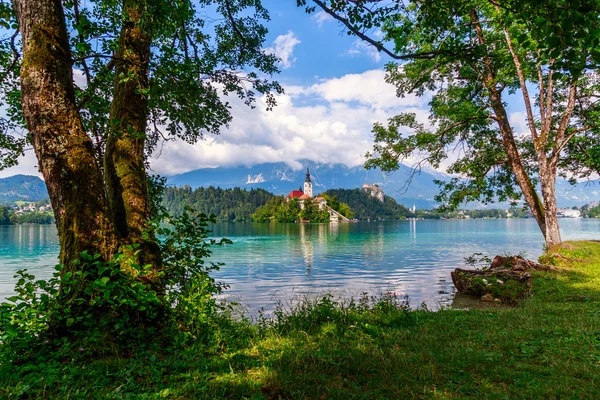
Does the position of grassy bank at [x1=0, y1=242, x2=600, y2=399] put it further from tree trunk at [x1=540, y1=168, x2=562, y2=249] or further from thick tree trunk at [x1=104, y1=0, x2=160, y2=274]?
tree trunk at [x1=540, y1=168, x2=562, y2=249]

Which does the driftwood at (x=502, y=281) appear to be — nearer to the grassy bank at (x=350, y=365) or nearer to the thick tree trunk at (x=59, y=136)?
the grassy bank at (x=350, y=365)

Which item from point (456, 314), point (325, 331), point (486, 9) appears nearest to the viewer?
point (325, 331)

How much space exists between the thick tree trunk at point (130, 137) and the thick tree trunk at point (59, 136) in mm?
1081

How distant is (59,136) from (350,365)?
4975 millimetres

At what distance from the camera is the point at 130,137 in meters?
6.03

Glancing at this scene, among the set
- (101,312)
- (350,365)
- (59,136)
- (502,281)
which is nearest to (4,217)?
(59,136)

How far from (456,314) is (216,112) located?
8.46 metres

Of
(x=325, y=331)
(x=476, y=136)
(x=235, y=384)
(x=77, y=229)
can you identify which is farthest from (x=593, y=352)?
(x=476, y=136)

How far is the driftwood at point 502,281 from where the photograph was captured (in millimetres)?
10961

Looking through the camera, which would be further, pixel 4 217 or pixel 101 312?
pixel 4 217

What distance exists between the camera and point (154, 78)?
5918 mm

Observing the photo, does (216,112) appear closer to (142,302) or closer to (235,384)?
(142,302)

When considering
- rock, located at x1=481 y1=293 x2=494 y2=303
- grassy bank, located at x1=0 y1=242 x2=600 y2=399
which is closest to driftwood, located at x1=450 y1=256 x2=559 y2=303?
rock, located at x1=481 y1=293 x2=494 y2=303

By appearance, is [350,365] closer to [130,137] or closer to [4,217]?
[130,137]
